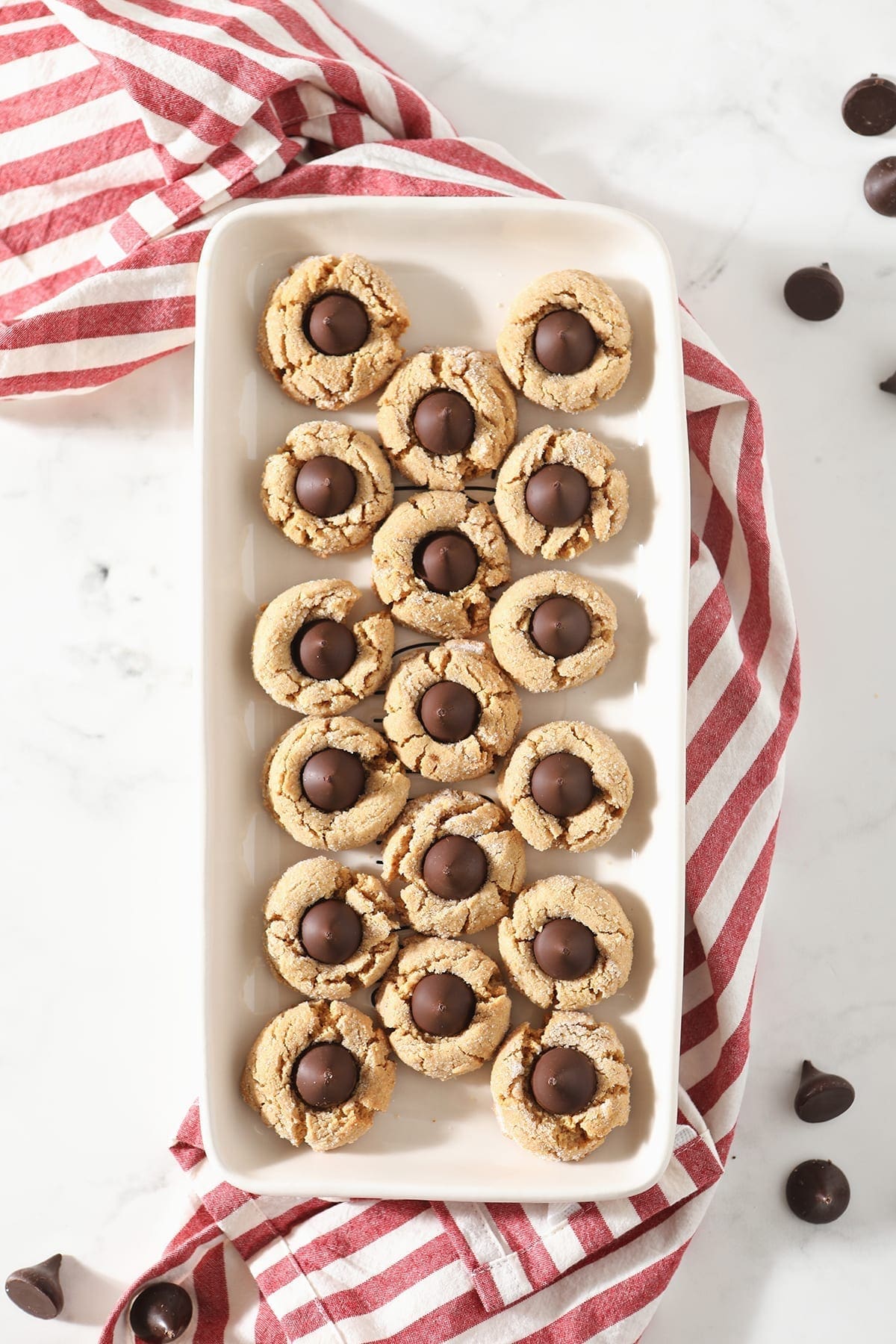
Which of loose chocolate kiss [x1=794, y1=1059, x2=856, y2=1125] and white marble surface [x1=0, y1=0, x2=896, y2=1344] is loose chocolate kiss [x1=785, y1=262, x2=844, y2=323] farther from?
loose chocolate kiss [x1=794, y1=1059, x2=856, y2=1125]

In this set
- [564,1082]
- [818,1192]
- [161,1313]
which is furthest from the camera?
[818,1192]

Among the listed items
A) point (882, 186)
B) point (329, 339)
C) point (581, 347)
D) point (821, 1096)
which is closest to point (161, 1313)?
point (821, 1096)

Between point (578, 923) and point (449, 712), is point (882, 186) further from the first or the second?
point (578, 923)

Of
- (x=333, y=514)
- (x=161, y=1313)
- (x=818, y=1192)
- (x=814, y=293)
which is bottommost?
(x=161, y=1313)

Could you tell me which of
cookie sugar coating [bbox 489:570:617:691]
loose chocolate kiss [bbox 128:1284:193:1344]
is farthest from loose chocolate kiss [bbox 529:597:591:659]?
loose chocolate kiss [bbox 128:1284:193:1344]

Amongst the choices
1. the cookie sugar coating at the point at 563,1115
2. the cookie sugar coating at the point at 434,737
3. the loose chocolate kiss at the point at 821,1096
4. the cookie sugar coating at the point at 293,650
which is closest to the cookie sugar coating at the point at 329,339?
the cookie sugar coating at the point at 293,650

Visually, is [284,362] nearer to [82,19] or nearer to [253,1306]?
[82,19]
